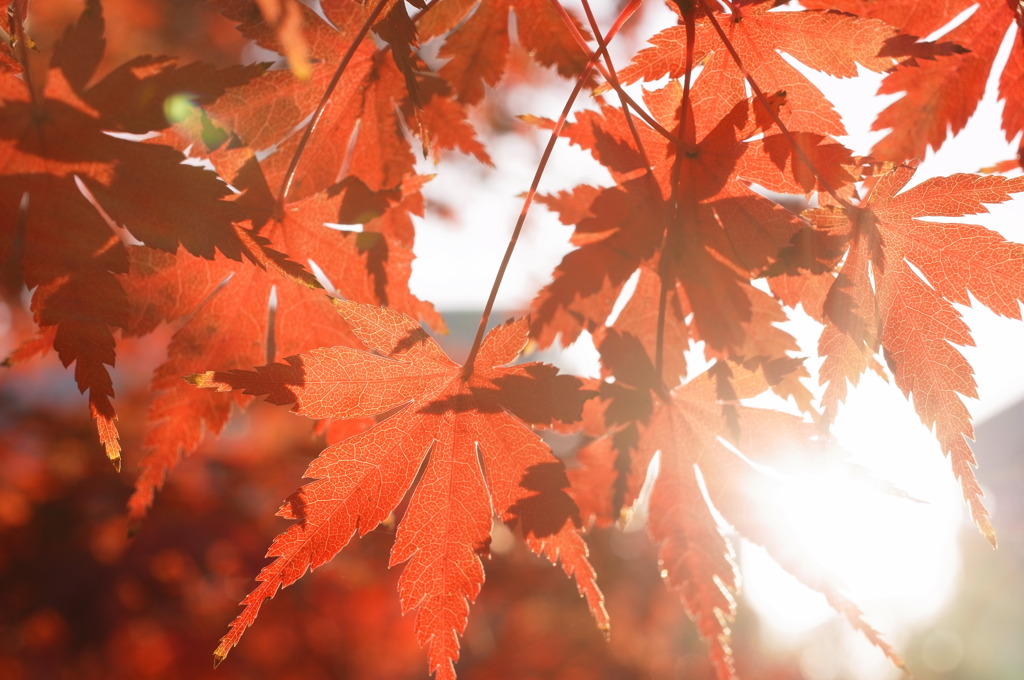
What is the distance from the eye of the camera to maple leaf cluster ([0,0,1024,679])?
827 mm

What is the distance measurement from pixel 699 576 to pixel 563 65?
0.82m

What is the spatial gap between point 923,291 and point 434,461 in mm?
703

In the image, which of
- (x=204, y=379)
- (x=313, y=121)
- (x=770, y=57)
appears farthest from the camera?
(x=313, y=121)

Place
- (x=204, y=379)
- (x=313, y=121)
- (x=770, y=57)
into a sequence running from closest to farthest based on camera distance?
(x=204, y=379) < (x=770, y=57) < (x=313, y=121)

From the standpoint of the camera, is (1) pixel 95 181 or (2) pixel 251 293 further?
(2) pixel 251 293

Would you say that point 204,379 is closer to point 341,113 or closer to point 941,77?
point 341,113

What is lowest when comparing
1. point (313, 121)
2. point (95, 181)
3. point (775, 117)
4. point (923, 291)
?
point (95, 181)

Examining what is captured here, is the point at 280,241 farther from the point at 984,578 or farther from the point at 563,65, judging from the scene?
the point at 984,578

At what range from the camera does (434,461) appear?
945 millimetres

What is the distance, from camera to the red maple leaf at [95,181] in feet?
2.56

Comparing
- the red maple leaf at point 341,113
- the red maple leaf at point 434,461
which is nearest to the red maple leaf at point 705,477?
the red maple leaf at point 434,461

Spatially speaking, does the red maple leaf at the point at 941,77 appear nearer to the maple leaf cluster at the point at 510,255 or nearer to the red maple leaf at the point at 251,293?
the maple leaf cluster at the point at 510,255

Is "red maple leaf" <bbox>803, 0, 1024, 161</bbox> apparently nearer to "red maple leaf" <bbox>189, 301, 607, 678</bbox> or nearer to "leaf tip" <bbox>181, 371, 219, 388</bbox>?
"red maple leaf" <bbox>189, 301, 607, 678</bbox>

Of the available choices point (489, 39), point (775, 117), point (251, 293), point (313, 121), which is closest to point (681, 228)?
point (775, 117)
